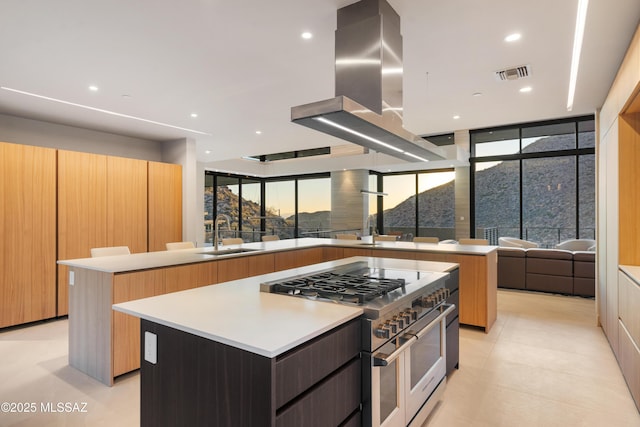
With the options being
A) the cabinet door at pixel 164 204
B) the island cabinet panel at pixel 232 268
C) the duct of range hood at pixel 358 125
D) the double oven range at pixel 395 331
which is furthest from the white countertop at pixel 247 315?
the cabinet door at pixel 164 204

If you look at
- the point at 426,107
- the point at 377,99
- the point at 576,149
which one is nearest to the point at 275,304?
the point at 377,99

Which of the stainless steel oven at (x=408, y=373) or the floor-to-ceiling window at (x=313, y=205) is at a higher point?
the floor-to-ceiling window at (x=313, y=205)

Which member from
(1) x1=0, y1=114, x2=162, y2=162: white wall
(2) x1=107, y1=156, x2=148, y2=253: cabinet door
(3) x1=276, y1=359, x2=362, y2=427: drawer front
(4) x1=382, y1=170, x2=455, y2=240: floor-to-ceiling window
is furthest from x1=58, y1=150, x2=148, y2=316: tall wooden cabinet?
(4) x1=382, y1=170, x2=455, y2=240: floor-to-ceiling window

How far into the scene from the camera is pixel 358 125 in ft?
6.87

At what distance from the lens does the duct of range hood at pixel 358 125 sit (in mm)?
1812

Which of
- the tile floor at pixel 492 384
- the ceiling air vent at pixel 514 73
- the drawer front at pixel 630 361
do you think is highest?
the ceiling air vent at pixel 514 73

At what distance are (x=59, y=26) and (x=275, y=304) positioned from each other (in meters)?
2.83

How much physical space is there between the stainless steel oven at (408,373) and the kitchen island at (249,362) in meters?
0.08

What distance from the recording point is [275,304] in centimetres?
168

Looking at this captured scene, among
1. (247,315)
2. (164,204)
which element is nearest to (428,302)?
(247,315)

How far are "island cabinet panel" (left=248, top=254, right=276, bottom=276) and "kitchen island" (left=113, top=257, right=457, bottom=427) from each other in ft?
7.04

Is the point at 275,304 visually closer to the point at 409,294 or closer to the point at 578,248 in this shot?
the point at 409,294

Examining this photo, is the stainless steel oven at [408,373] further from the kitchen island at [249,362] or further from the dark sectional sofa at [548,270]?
the dark sectional sofa at [548,270]

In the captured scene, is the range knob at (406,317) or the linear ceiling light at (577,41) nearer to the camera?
the range knob at (406,317)
